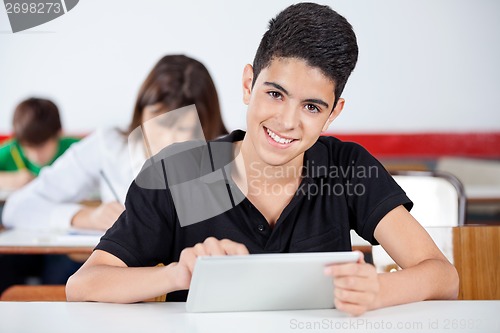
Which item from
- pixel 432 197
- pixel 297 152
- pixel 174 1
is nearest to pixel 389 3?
pixel 174 1

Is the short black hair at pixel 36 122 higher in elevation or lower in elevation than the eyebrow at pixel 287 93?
lower

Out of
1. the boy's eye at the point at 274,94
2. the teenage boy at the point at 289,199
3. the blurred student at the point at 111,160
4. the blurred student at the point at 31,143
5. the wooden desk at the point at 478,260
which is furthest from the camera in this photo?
the blurred student at the point at 31,143

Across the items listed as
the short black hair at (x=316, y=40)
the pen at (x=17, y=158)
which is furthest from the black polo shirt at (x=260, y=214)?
the pen at (x=17, y=158)

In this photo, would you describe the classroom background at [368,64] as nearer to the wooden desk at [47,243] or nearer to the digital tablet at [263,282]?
the wooden desk at [47,243]

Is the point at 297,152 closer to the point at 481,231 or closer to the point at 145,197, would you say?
the point at 145,197

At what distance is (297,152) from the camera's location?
1456 millimetres

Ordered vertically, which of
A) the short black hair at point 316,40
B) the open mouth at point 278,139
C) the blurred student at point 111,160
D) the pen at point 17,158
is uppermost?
the short black hair at point 316,40

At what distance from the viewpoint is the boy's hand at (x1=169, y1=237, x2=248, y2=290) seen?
3.87 ft

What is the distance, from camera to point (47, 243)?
88.5 inches

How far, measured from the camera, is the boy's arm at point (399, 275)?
118 cm

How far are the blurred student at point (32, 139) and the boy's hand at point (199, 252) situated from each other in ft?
9.21

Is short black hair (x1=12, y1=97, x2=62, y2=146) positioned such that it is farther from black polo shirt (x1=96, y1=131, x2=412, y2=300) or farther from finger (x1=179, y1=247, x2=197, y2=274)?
finger (x1=179, y1=247, x2=197, y2=274)

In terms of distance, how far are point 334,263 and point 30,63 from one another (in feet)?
12.5

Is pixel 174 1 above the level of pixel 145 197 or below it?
above
